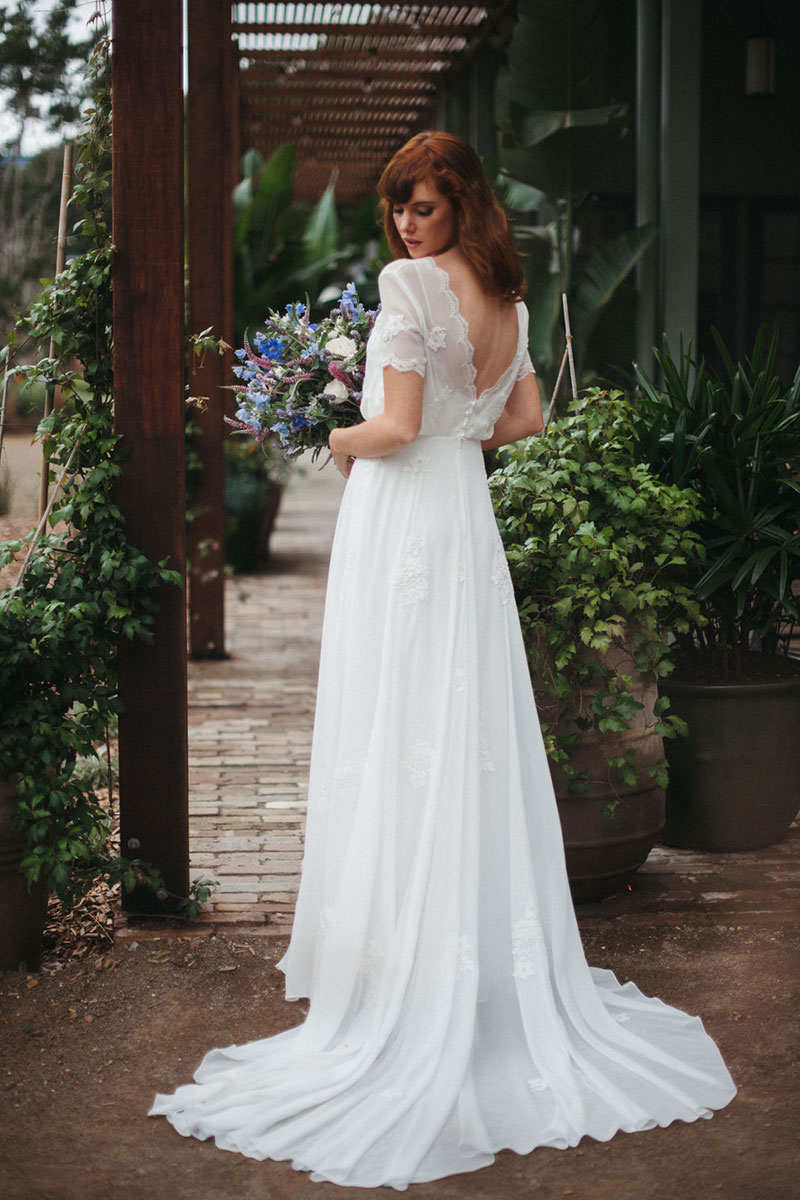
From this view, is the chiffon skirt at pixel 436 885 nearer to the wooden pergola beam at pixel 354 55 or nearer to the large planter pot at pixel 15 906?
the large planter pot at pixel 15 906

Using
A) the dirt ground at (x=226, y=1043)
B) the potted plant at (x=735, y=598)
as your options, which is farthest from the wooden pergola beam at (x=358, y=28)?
the dirt ground at (x=226, y=1043)

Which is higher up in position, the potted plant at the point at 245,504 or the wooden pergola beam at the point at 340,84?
the wooden pergola beam at the point at 340,84

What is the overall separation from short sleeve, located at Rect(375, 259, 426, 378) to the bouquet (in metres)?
0.32

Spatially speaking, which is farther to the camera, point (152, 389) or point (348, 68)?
point (348, 68)

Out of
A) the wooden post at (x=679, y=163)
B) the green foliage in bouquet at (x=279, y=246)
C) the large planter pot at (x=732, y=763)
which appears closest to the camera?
the large planter pot at (x=732, y=763)

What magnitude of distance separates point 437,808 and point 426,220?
4.32ft

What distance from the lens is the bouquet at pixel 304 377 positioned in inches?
123

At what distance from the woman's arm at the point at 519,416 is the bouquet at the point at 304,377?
0.36m

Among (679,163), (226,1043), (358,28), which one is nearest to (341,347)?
(226,1043)

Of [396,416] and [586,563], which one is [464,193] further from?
[586,563]

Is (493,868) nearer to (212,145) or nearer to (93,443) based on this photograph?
(93,443)

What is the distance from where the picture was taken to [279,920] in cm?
375

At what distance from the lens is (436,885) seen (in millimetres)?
2832

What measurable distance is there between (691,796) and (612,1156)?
1912 millimetres
